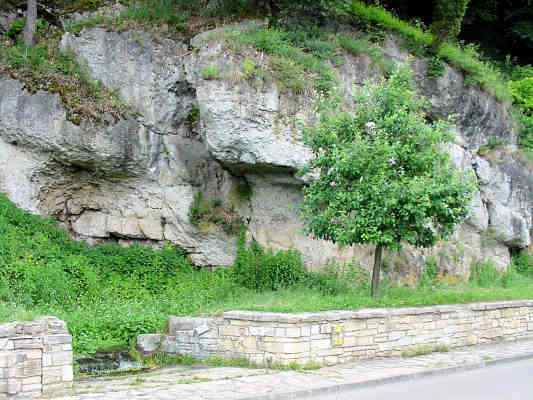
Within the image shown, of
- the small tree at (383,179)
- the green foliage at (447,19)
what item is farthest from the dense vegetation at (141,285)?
the green foliage at (447,19)

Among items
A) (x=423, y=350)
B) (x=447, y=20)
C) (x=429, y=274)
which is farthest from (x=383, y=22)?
(x=423, y=350)

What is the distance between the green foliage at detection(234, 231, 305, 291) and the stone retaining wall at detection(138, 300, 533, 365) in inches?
174

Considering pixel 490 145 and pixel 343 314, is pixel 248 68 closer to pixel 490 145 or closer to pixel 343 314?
pixel 343 314

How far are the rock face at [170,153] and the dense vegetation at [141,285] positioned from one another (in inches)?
25.6

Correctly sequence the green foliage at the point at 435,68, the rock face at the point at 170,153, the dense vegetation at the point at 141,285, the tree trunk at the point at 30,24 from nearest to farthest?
the dense vegetation at the point at 141,285 → the rock face at the point at 170,153 → the tree trunk at the point at 30,24 → the green foliage at the point at 435,68

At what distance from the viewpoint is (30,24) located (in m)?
18.6

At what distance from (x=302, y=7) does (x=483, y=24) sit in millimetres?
14610

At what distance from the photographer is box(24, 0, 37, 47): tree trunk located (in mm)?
18516

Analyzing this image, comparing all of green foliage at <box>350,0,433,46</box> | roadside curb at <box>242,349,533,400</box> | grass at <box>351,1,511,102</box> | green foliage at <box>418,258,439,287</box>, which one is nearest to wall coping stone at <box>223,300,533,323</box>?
roadside curb at <box>242,349,533,400</box>

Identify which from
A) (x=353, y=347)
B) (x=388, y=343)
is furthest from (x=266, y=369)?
(x=388, y=343)

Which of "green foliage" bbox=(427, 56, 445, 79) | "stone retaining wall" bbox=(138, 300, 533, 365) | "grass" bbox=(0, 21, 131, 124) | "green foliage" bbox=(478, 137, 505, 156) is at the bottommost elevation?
"stone retaining wall" bbox=(138, 300, 533, 365)

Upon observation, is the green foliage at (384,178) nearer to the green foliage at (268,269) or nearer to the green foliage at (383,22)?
the green foliage at (268,269)

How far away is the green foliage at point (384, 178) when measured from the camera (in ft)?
42.1

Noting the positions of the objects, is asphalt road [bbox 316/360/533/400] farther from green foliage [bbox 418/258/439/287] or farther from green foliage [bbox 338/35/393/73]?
green foliage [bbox 338/35/393/73]
